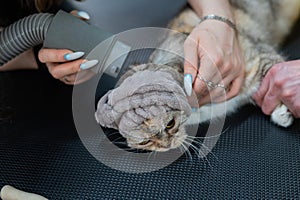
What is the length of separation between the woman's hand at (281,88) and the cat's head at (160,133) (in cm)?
33

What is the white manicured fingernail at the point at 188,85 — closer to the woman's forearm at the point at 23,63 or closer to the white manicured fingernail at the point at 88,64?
the white manicured fingernail at the point at 88,64

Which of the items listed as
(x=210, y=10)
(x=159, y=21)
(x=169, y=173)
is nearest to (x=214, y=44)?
(x=210, y=10)

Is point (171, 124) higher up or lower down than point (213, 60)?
lower down

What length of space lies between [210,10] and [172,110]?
19.4 inches

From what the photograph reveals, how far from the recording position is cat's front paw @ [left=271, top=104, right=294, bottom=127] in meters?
1.25

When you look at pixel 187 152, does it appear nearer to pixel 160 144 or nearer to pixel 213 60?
pixel 160 144

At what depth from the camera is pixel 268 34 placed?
165cm

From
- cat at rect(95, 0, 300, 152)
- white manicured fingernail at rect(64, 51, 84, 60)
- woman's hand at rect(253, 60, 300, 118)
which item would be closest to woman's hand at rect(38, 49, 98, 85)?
white manicured fingernail at rect(64, 51, 84, 60)

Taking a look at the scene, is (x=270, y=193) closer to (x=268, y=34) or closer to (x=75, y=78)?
(x=75, y=78)

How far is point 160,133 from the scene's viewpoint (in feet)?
3.51

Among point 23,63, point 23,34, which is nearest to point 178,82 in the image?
point 23,34

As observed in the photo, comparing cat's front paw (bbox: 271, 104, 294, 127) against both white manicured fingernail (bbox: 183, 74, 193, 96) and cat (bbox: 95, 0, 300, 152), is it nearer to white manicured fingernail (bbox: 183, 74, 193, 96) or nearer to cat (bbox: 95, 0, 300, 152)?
cat (bbox: 95, 0, 300, 152)

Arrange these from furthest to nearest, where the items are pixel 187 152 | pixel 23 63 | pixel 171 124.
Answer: pixel 23 63
pixel 187 152
pixel 171 124

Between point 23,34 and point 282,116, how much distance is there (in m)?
0.87
